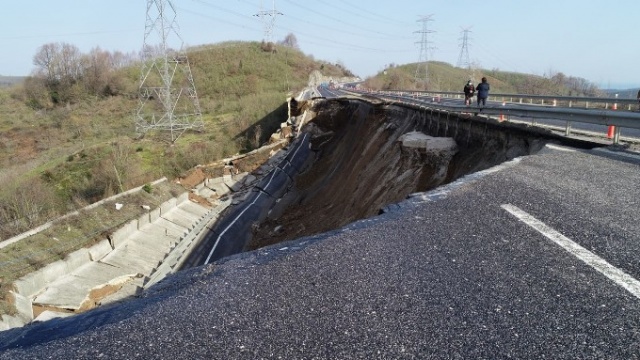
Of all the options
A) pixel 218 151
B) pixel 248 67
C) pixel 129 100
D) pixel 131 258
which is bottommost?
pixel 131 258

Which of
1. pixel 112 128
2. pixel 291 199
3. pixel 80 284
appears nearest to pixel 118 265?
pixel 80 284

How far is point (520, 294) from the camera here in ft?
11.2

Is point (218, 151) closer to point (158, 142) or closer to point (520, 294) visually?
point (158, 142)

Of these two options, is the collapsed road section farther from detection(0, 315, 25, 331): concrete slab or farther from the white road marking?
detection(0, 315, 25, 331): concrete slab

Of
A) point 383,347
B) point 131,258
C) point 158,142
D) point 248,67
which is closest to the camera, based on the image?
point 383,347

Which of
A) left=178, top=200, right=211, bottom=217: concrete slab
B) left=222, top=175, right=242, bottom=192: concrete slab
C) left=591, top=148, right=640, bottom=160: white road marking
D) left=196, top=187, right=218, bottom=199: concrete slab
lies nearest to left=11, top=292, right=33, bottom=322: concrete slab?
left=178, top=200, right=211, bottom=217: concrete slab

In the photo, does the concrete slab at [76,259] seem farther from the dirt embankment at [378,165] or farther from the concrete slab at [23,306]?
the dirt embankment at [378,165]

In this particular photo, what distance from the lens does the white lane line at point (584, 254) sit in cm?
349

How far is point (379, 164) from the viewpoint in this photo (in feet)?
60.1

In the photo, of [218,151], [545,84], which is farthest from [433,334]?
[545,84]

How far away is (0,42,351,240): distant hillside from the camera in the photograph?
29391 mm

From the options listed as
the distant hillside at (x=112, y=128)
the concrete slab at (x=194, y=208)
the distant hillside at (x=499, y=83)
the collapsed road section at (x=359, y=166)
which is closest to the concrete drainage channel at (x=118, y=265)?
the concrete slab at (x=194, y=208)

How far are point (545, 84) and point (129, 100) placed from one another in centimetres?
6427

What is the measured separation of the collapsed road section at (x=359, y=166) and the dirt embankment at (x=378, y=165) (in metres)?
0.04
